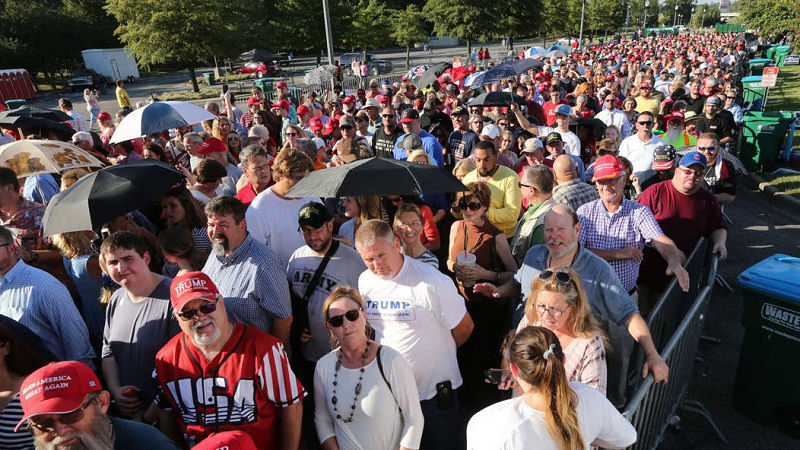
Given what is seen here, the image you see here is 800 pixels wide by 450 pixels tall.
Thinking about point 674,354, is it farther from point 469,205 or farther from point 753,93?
point 753,93

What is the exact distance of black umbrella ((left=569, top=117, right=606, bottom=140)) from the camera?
842cm

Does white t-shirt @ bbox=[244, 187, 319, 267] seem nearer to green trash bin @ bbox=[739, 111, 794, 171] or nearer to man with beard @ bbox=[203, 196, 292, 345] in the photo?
man with beard @ bbox=[203, 196, 292, 345]

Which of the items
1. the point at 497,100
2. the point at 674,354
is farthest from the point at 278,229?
the point at 497,100

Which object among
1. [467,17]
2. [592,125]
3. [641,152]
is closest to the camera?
[641,152]

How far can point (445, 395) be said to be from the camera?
315 centimetres

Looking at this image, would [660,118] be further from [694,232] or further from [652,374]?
[652,374]

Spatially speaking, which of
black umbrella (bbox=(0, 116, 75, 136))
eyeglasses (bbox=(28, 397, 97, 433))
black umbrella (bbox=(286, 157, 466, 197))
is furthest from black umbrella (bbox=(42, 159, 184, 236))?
black umbrella (bbox=(0, 116, 75, 136))

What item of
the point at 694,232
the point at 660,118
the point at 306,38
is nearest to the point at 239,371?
the point at 694,232

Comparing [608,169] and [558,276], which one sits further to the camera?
[608,169]

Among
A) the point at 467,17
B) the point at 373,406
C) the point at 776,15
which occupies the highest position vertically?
the point at 467,17

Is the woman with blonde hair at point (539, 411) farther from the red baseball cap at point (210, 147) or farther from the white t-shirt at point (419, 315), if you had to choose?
the red baseball cap at point (210, 147)

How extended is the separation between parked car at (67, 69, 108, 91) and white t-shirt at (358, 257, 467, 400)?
44800 millimetres

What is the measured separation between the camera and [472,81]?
12.5 metres

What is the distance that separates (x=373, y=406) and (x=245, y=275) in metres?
1.20
